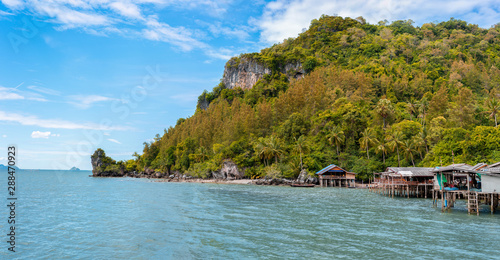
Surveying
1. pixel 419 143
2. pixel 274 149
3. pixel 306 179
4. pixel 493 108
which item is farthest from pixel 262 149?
pixel 493 108

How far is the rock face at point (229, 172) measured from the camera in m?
70.6

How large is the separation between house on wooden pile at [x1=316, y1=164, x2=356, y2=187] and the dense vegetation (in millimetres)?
2391

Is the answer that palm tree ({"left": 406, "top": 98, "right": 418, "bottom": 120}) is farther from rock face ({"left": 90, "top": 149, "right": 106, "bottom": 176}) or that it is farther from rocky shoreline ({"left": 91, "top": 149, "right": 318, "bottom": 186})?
rock face ({"left": 90, "top": 149, "right": 106, "bottom": 176})

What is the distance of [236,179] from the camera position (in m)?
70.1

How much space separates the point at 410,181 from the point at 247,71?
86.1 meters

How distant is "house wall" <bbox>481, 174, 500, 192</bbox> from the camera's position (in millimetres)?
24328

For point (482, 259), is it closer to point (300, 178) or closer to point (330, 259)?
point (330, 259)

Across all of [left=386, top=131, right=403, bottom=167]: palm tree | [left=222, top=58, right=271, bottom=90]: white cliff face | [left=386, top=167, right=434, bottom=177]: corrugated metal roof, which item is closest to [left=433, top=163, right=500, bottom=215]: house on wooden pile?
[left=386, top=167, right=434, bottom=177]: corrugated metal roof

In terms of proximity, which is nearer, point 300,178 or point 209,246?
point 209,246

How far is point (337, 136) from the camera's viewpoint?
205 feet

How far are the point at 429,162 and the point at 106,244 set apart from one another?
4919cm

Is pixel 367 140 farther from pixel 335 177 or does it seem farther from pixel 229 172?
pixel 229 172

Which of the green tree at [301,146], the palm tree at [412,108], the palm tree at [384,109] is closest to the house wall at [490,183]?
the green tree at [301,146]

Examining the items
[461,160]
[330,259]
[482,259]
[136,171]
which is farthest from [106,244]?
[136,171]
